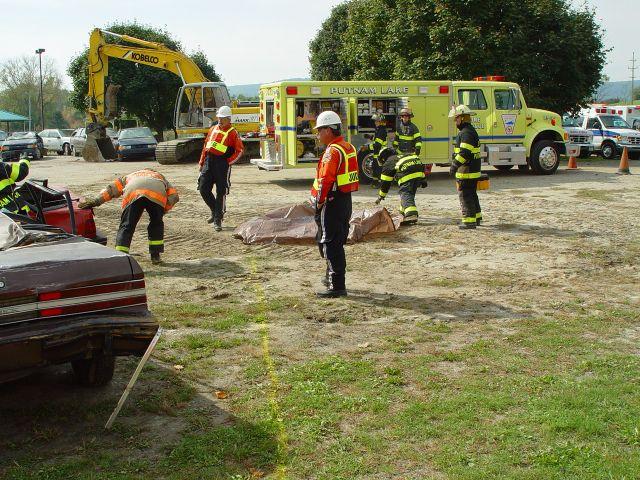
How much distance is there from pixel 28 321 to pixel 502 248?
756cm

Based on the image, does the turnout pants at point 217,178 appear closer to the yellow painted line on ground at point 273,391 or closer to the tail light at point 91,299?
the yellow painted line on ground at point 273,391

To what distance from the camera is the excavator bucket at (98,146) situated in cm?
2850

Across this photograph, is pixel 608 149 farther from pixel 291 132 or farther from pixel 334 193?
pixel 334 193

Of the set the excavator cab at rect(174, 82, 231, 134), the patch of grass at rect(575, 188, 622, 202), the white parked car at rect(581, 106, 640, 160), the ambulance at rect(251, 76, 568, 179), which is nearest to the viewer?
the patch of grass at rect(575, 188, 622, 202)

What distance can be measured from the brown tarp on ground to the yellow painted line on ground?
276cm

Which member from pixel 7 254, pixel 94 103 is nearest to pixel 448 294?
pixel 7 254

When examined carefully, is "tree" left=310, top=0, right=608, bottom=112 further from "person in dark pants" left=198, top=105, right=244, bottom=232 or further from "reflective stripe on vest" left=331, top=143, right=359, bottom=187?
"reflective stripe on vest" left=331, top=143, right=359, bottom=187

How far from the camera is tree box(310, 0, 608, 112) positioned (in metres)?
26.0

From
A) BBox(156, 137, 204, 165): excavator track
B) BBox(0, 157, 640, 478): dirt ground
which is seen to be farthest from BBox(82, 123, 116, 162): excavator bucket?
BBox(0, 157, 640, 478): dirt ground

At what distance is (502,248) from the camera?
10.7 metres

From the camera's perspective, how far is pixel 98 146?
29.8 m

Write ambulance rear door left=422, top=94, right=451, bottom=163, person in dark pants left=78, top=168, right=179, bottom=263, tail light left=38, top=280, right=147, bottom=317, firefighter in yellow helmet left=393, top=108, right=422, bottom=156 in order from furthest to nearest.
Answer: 1. ambulance rear door left=422, top=94, right=451, bottom=163
2. firefighter in yellow helmet left=393, top=108, right=422, bottom=156
3. person in dark pants left=78, top=168, right=179, bottom=263
4. tail light left=38, top=280, right=147, bottom=317

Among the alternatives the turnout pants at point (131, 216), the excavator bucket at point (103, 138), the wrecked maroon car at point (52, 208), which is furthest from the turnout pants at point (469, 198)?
the excavator bucket at point (103, 138)

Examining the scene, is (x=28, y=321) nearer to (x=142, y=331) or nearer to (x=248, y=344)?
(x=142, y=331)
